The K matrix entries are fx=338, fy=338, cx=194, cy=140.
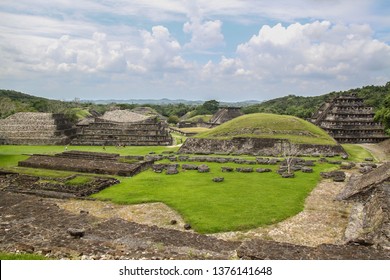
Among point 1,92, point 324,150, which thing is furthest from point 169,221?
point 1,92

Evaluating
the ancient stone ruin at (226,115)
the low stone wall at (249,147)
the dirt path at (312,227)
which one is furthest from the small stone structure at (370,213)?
the ancient stone ruin at (226,115)

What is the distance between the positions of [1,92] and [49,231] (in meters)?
138

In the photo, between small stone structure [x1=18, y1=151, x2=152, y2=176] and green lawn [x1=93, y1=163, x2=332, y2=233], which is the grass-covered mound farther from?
small stone structure [x1=18, y1=151, x2=152, y2=176]

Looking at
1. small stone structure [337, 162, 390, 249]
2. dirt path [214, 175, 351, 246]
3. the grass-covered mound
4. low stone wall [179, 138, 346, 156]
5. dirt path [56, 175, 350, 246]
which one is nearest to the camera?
small stone structure [337, 162, 390, 249]

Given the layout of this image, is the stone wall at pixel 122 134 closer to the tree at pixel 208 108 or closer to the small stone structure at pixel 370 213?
the small stone structure at pixel 370 213

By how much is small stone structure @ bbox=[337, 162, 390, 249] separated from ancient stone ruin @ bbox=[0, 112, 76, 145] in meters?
42.8

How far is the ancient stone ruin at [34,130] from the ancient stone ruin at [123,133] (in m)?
2.52

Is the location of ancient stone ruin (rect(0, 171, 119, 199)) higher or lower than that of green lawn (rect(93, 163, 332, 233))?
lower

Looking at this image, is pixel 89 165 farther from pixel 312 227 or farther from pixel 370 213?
pixel 370 213

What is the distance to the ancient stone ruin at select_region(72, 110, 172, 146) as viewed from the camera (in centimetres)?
5097

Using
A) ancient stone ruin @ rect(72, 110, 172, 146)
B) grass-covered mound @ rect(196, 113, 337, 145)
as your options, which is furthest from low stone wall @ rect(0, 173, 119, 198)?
ancient stone ruin @ rect(72, 110, 172, 146)

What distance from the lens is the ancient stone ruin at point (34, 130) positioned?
50375 mm

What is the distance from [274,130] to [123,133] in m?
22.8

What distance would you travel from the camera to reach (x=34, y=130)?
51.7 metres
